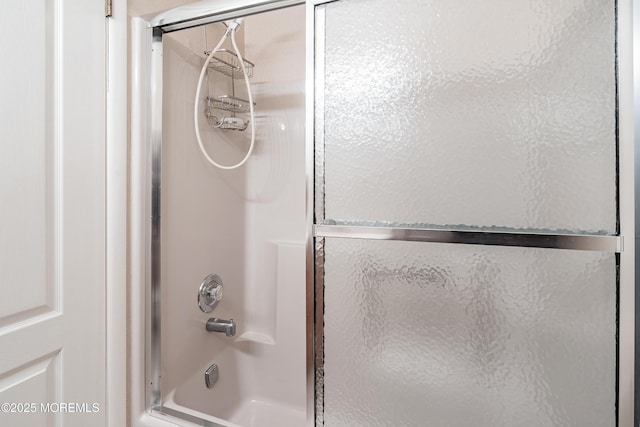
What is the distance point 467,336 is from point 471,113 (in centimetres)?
51

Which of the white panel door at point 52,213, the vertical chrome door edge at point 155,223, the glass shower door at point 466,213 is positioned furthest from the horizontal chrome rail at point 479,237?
the white panel door at point 52,213

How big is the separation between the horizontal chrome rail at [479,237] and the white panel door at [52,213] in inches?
28.7

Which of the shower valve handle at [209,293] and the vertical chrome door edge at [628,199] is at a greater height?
the vertical chrome door edge at [628,199]

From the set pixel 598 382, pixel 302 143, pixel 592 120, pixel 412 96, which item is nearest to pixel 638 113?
pixel 592 120

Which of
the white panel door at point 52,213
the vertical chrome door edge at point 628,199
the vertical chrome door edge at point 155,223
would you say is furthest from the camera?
the vertical chrome door edge at point 155,223

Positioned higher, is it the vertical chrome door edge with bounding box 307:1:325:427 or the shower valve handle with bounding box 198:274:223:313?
the vertical chrome door edge with bounding box 307:1:325:427

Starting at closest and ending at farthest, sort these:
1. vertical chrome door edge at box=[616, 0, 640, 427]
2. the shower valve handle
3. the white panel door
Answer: vertical chrome door edge at box=[616, 0, 640, 427]
the white panel door
the shower valve handle

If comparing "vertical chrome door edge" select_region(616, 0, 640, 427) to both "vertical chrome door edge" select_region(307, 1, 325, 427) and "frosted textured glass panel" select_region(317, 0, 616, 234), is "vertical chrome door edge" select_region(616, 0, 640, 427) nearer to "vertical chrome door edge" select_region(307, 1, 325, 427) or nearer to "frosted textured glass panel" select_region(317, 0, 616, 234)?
"frosted textured glass panel" select_region(317, 0, 616, 234)

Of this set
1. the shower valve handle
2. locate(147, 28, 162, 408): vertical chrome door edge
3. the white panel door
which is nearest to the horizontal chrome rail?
locate(147, 28, 162, 408): vertical chrome door edge

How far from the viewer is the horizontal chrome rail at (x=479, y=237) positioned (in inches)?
28.7

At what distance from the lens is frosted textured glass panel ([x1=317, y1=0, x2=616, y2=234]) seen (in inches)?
28.9

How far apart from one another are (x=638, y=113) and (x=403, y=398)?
0.79m

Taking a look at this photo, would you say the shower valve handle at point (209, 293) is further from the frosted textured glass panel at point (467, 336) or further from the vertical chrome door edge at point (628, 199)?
the vertical chrome door edge at point (628, 199)

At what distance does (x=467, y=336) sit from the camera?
2.70 feet
